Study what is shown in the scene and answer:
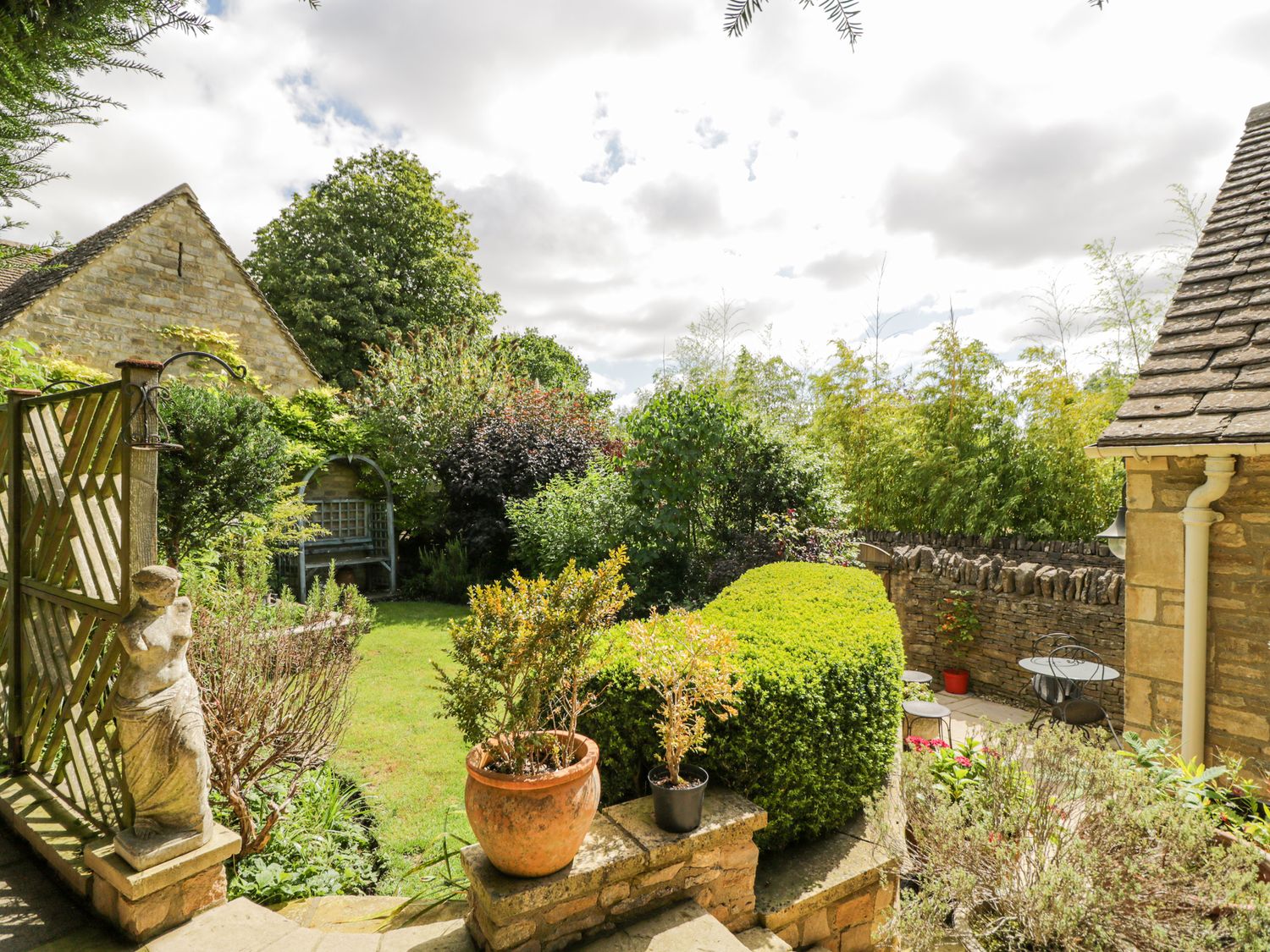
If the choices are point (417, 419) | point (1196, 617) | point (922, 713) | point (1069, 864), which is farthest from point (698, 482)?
point (417, 419)

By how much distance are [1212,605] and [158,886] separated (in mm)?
5895

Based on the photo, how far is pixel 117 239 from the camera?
10531mm

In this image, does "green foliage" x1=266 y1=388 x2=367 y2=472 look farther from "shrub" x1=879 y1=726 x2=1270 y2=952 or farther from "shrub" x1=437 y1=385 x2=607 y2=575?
"shrub" x1=879 y1=726 x2=1270 y2=952

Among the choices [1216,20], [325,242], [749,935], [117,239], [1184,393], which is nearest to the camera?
[1216,20]

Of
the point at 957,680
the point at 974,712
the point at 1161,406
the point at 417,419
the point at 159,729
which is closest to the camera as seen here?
the point at 159,729

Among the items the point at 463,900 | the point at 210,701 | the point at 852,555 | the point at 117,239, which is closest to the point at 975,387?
the point at 852,555

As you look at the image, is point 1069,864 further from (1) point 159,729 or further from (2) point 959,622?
(2) point 959,622

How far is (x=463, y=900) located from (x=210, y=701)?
1.70 meters

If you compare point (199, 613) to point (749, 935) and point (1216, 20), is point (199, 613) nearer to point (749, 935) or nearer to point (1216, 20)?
point (749, 935)

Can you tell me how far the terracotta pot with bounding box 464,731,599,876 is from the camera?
2.30m

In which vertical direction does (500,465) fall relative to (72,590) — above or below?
above

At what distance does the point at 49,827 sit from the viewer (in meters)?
2.85

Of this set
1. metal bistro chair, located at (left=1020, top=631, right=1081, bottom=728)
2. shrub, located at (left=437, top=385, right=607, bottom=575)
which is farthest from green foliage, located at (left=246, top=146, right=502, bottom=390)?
metal bistro chair, located at (left=1020, top=631, right=1081, bottom=728)

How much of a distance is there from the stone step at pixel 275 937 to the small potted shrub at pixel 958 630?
7419 millimetres
